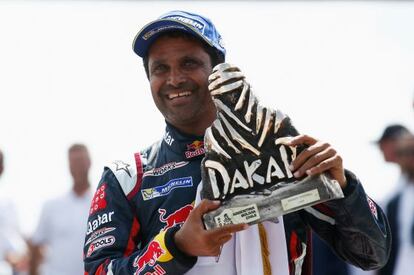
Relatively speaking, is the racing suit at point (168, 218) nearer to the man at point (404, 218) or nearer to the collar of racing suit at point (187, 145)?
the collar of racing suit at point (187, 145)

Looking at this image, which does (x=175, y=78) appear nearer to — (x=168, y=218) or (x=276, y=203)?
(x=168, y=218)

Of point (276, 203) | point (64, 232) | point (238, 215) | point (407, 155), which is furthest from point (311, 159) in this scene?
point (64, 232)

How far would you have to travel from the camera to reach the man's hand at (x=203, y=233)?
2957mm

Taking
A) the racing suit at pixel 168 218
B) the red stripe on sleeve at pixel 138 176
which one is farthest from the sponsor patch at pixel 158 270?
the red stripe on sleeve at pixel 138 176

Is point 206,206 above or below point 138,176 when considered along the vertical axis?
below

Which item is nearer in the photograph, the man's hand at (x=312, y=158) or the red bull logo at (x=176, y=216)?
the man's hand at (x=312, y=158)

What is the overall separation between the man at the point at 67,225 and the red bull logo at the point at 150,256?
4.41m

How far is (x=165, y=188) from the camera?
11.2ft

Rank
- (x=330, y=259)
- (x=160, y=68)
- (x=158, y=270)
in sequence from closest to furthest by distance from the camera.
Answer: (x=158, y=270), (x=160, y=68), (x=330, y=259)

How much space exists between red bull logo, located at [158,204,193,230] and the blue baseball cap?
0.59 metres

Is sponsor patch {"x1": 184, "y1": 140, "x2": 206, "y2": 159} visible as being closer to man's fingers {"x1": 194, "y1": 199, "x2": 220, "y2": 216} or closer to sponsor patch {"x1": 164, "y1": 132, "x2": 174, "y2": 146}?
sponsor patch {"x1": 164, "y1": 132, "x2": 174, "y2": 146}

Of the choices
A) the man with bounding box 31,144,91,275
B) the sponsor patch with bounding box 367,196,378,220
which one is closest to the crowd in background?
the man with bounding box 31,144,91,275

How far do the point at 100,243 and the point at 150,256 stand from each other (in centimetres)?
27

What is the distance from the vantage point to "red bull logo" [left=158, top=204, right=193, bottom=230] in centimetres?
335
